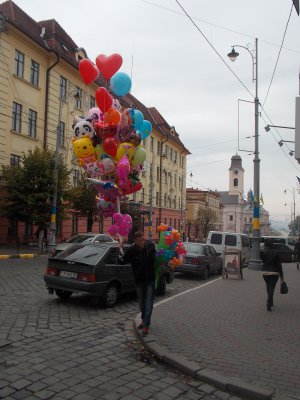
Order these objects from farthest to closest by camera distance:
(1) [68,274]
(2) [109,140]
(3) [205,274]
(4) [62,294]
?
(3) [205,274] < (2) [109,140] < (4) [62,294] < (1) [68,274]

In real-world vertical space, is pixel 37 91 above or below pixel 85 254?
above

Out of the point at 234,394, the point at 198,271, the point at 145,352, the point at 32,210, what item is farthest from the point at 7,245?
the point at 234,394

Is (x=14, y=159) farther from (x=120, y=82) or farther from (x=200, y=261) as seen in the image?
(x=120, y=82)

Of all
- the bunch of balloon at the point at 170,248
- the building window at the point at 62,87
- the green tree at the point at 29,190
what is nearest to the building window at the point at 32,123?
the building window at the point at 62,87

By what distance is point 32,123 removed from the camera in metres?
29.5

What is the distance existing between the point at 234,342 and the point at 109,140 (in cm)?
615

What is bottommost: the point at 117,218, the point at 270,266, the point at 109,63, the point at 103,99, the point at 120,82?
the point at 270,266

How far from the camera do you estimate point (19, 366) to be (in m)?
5.34

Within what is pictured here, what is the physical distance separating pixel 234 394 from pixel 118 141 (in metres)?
7.67

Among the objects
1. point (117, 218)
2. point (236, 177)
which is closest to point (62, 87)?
point (117, 218)

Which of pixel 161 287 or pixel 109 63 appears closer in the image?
pixel 109 63

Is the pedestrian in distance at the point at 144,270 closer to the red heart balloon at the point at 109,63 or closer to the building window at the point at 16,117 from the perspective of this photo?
the red heart balloon at the point at 109,63

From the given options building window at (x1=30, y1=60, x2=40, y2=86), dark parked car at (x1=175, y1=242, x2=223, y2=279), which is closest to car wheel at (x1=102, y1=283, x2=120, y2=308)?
dark parked car at (x1=175, y1=242, x2=223, y2=279)

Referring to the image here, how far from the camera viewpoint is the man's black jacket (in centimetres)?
725
